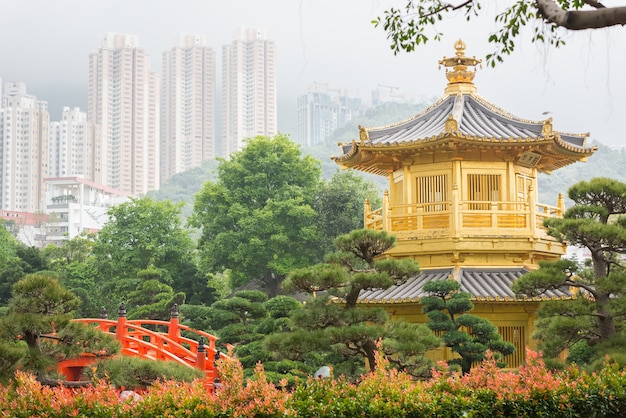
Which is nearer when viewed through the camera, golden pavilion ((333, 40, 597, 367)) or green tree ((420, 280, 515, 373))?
green tree ((420, 280, 515, 373))

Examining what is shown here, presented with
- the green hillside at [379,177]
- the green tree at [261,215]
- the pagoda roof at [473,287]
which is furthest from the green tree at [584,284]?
the green hillside at [379,177]

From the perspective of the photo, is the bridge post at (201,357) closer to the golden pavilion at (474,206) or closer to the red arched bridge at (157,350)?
the red arched bridge at (157,350)

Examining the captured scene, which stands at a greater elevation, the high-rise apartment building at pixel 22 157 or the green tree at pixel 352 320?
the high-rise apartment building at pixel 22 157

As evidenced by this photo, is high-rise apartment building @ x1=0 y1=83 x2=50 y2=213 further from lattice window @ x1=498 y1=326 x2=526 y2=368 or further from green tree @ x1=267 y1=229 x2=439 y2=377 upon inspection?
A: green tree @ x1=267 y1=229 x2=439 y2=377

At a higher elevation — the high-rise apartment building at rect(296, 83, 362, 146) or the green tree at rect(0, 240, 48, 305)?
the high-rise apartment building at rect(296, 83, 362, 146)

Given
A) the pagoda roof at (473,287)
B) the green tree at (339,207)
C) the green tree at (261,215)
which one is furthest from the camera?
the green tree at (339,207)

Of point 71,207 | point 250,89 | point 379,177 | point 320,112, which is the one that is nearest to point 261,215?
point 71,207

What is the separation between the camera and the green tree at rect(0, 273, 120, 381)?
506 inches

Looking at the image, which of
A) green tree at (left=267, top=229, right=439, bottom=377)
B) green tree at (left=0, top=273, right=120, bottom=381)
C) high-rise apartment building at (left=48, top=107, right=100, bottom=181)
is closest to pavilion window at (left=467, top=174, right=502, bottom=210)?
green tree at (left=267, top=229, right=439, bottom=377)

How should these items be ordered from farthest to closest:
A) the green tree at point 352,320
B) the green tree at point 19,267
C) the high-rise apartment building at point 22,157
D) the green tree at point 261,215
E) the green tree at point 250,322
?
the high-rise apartment building at point 22,157 → the green tree at point 261,215 → the green tree at point 19,267 → the green tree at point 250,322 → the green tree at point 352,320

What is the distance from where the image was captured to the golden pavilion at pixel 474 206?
16.4m

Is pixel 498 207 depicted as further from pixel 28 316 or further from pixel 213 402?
pixel 213 402

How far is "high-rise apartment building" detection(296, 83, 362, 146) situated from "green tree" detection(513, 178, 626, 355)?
15680 cm

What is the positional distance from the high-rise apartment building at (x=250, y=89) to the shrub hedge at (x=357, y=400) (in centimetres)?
11728
